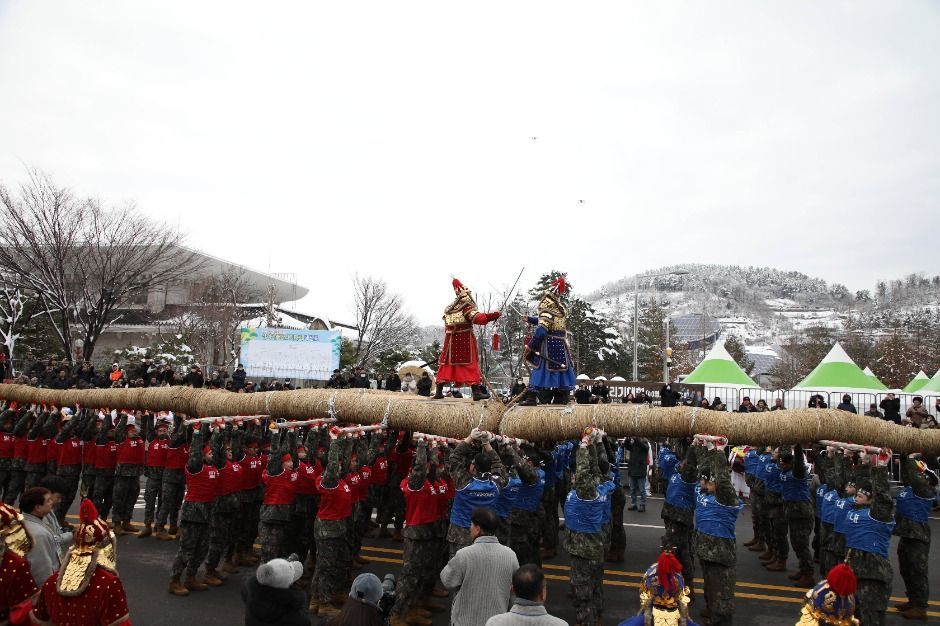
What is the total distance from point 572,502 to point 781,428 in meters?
2.54

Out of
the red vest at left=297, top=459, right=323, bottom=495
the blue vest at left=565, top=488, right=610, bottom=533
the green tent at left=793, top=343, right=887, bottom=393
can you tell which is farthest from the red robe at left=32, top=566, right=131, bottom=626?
the green tent at left=793, top=343, right=887, bottom=393

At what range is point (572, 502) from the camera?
7.24 m

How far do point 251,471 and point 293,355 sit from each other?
14.7 meters

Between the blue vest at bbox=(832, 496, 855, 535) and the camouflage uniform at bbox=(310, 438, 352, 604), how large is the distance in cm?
600

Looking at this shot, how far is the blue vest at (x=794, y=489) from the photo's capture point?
9.38 metres

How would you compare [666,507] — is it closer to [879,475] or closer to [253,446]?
[879,475]

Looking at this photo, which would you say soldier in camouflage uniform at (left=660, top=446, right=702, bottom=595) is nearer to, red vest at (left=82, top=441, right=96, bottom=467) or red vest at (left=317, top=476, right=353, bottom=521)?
red vest at (left=317, top=476, right=353, bottom=521)

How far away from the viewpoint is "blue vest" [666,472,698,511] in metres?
8.55

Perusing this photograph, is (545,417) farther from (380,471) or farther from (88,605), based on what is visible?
(88,605)

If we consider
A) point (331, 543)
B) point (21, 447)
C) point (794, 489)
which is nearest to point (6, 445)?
point (21, 447)

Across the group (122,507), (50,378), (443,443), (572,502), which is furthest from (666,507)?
(50,378)

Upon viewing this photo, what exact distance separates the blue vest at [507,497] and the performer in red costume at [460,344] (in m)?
1.98

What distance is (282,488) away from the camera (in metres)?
8.39

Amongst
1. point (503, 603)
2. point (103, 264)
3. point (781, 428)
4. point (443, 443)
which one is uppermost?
point (103, 264)
